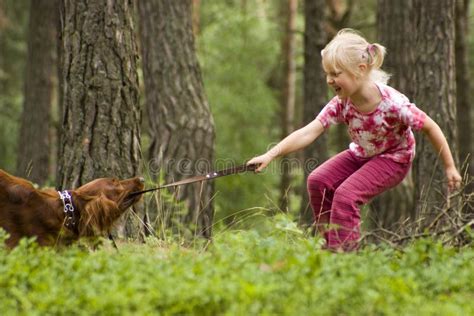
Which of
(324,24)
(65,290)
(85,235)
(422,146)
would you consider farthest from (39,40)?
(65,290)

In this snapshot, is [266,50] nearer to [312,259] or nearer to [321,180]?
[321,180]

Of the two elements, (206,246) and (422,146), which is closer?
(206,246)

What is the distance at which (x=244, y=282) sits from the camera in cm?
434

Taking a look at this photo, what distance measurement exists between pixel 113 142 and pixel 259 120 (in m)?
15.8

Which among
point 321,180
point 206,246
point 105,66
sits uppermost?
point 105,66

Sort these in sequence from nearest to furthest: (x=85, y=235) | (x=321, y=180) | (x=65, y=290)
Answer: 1. (x=65, y=290)
2. (x=85, y=235)
3. (x=321, y=180)

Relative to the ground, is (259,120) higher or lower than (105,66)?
lower

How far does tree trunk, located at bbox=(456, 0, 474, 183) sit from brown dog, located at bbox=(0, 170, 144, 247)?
10.9m

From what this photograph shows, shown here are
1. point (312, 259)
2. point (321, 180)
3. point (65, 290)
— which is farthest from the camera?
point (321, 180)

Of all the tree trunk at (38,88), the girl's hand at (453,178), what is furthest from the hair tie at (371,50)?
the tree trunk at (38,88)

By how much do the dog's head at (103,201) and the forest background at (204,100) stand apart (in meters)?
0.61

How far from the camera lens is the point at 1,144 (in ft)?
78.3

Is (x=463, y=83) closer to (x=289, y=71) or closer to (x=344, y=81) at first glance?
(x=289, y=71)

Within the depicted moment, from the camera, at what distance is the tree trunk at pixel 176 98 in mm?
10500
